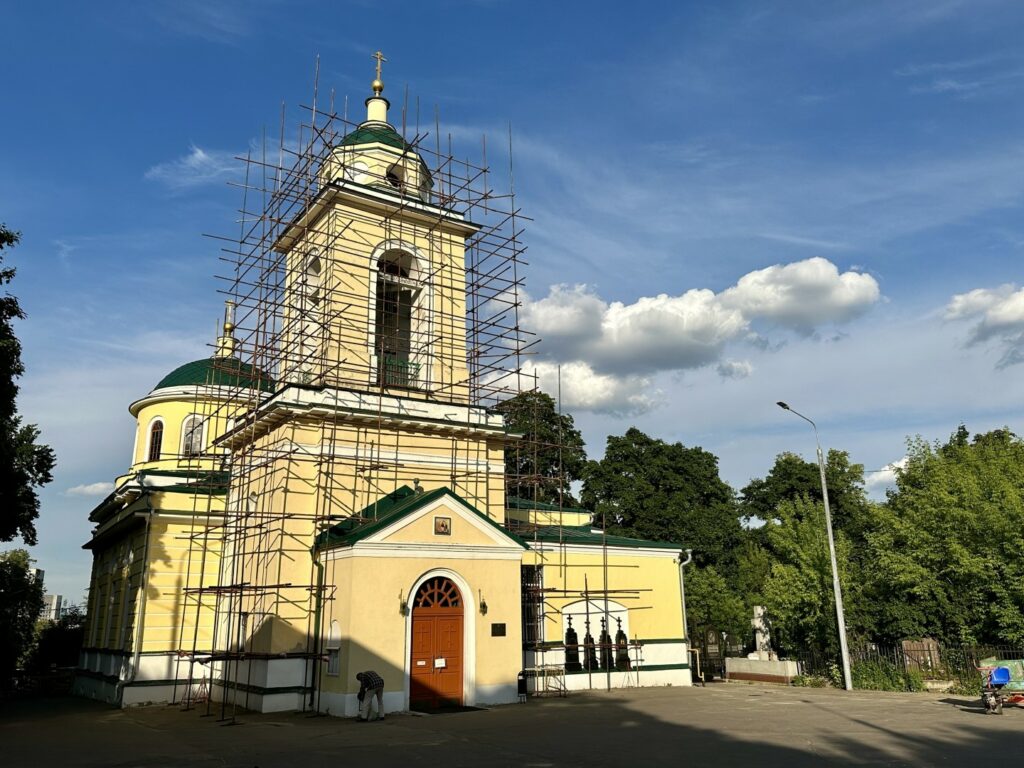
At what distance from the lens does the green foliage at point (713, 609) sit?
132ft

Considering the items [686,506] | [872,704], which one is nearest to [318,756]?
Result: [872,704]

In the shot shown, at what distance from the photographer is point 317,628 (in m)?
19.1

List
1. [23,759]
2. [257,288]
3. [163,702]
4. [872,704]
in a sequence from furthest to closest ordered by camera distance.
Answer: [257,288]
[163,702]
[872,704]
[23,759]

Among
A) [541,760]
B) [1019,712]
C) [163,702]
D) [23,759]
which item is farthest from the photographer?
[163,702]

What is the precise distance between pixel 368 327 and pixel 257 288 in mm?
4206

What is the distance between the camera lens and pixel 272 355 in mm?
23891

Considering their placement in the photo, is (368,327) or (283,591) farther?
(368,327)

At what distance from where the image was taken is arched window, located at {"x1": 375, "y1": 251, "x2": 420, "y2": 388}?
23.2 metres

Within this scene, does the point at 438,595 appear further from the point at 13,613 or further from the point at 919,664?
the point at 13,613

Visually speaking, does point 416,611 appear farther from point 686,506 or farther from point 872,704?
point 686,506

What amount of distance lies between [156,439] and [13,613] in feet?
68.8

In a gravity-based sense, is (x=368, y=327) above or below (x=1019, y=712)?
above

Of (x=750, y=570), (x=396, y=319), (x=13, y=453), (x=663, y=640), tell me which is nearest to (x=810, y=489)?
(x=750, y=570)

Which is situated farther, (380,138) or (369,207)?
(380,138)
